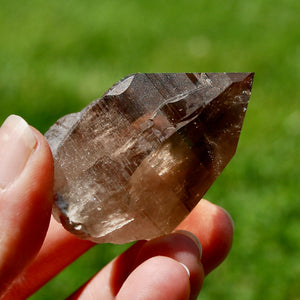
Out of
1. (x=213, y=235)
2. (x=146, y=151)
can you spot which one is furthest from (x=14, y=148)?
(x=213, y=235)

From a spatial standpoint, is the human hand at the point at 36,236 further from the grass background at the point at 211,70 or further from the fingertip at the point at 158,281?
the grass background at the point at 211,70

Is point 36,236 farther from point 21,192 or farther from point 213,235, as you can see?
point 213,235

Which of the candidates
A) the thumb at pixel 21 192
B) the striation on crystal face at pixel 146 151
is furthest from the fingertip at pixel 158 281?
the thumb at pixel 21 192

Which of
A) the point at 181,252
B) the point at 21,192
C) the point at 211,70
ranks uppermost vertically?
the point at 21,192

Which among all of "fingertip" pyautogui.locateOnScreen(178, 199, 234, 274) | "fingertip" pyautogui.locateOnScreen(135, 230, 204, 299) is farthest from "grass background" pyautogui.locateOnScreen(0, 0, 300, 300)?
"fingertip" pyautogui.locateOnScreen(135, 230, 204, 299)

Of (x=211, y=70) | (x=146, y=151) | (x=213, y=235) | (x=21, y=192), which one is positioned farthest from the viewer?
(x=211, y=70)

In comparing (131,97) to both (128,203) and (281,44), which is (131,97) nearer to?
(128,203)

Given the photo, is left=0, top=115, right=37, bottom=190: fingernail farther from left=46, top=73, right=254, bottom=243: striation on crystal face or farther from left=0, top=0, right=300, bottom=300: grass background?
left=0, top=0, right=300, bottom=300: grass background
